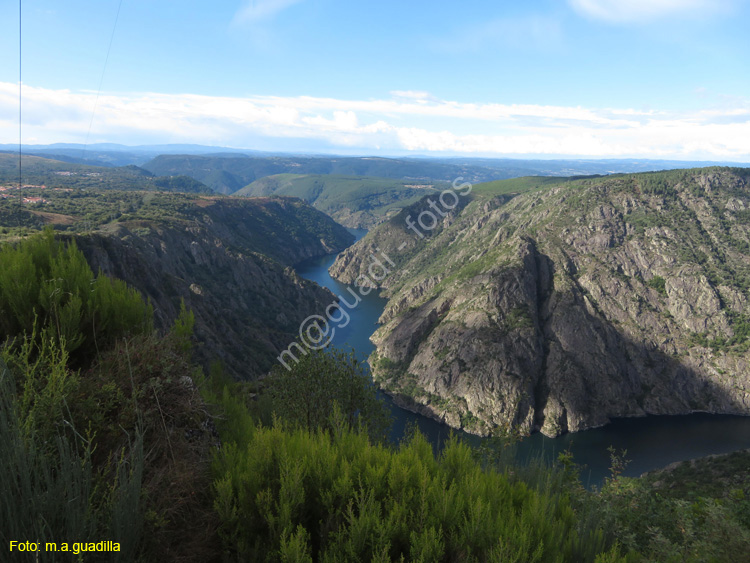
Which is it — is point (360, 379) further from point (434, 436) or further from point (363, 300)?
point (363, 300)

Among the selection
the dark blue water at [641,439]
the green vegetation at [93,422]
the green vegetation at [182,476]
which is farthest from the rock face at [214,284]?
the green vegetation at [182,476]

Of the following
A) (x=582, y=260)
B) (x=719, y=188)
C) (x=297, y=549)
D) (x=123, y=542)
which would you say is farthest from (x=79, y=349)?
(x=719, y=188)

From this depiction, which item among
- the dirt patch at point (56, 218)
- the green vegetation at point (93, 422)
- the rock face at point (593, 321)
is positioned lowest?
the rock face at point (593, 321)

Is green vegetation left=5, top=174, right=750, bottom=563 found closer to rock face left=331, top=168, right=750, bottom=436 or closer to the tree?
the tree

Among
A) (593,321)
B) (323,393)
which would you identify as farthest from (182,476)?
(593,321)

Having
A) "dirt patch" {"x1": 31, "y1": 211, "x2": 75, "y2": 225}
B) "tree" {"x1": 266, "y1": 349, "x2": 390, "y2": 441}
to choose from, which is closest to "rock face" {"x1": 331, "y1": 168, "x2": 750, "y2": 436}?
"tree" {"x1": 266, "y1": 349, "x2": 390, "y2": 441}

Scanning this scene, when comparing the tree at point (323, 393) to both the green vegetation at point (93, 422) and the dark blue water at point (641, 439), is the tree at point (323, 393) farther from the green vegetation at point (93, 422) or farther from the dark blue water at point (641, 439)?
the dark blue water at point (641, 439)

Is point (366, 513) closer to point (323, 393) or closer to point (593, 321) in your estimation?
point (323, 393)

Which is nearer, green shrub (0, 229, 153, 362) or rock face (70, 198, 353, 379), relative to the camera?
green shrub (0, 229, 153, 362)
